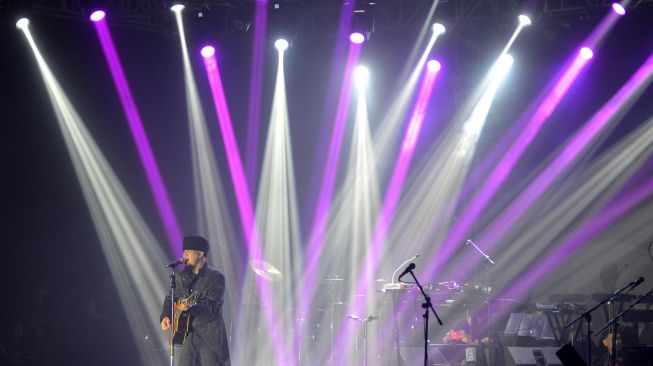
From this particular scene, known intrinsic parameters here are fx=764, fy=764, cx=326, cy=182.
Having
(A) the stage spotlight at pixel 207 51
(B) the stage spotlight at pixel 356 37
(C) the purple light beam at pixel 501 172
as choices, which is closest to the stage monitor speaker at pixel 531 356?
(C) the purple light beam at pixel 501 172

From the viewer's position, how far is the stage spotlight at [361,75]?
12727 millimetres

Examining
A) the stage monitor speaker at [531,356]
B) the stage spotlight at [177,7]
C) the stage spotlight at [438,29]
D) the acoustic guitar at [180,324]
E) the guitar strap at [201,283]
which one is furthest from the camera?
the stage spotlight at [438,29]

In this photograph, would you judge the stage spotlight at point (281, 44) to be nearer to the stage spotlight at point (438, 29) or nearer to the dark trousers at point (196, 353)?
the stage spotlight at point (438, 29)

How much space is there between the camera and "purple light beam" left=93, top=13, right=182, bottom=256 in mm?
12234

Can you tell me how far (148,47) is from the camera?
41.4 feet

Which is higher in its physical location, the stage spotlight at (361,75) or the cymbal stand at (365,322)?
the stage spotlight at (361,75)

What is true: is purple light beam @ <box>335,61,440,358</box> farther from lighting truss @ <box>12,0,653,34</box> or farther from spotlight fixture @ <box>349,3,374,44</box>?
spotlight fixture @ <box>349,3,374,44</box>

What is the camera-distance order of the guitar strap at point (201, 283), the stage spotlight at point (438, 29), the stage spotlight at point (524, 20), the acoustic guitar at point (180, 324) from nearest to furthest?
the acoustic guitar at point (180, 324) → the guitar strap at point (201, 283) → the stage spotlight at point (524, 20) → the stage spotlight at point (438, 29)

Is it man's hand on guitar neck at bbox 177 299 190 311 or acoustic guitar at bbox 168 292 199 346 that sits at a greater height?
man's hand on guitar neck at bbox 177 299 190 311

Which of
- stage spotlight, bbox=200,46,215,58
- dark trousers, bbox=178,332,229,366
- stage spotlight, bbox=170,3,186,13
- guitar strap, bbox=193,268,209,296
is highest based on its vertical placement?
stage spotlight, bbox=170,3,186,13

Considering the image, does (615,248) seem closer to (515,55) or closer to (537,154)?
(537,154)

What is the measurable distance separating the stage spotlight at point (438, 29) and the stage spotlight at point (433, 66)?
21.1 inches

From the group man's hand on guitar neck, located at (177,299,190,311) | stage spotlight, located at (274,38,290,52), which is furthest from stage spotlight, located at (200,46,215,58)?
man's hand on guitar neck, located at (177,299,190,311)

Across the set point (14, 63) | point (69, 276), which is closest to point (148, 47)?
point (14, 63)
